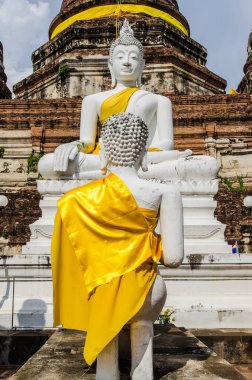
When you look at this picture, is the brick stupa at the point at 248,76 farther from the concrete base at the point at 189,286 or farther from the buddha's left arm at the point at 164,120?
the concrete base at the point at 189,286

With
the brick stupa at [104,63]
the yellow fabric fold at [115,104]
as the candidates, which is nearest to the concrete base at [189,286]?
the yellow fabric fold at [115,104]

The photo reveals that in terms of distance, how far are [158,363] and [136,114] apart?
380cm

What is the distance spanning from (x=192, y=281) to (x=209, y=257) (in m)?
0.28

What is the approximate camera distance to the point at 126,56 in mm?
5910

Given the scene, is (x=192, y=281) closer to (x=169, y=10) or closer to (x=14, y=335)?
(x=14, y=335)

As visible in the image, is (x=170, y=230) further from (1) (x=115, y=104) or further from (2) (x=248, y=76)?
(2) (x=248, y=76)

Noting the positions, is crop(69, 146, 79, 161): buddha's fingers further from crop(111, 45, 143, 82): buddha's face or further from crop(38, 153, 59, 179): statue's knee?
crop(111, 45, 143, 82): buddha's face

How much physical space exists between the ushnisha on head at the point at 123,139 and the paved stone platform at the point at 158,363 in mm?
895

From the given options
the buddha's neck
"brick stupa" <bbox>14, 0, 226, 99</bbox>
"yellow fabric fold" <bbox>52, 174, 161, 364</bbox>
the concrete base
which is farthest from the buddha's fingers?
"brick stupa" <bbox>14, 0, 226, 99</bbox>

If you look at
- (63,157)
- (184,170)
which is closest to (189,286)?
(184,170)

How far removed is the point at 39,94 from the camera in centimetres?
1547

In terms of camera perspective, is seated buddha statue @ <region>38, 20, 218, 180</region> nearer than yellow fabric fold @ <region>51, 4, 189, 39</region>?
Yes

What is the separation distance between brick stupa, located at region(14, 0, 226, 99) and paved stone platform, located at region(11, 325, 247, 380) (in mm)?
11908

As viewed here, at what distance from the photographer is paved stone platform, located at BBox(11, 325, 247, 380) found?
7.06 ft
